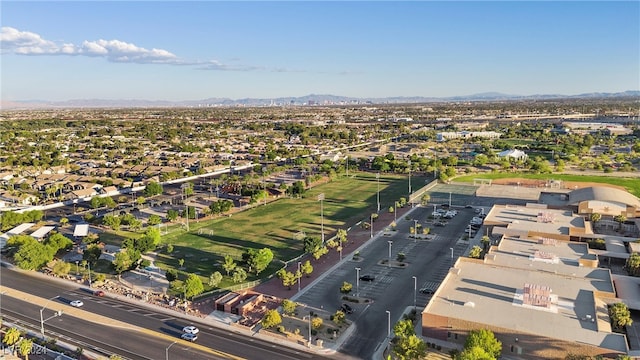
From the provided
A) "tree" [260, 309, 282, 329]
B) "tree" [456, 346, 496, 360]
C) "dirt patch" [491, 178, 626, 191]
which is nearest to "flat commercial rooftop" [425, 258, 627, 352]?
"tree" [456, 346, 496, 360]

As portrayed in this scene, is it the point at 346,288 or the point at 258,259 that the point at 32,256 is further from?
the point at 346,288

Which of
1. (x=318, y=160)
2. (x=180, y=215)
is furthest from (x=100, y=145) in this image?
(x=180, y=215)

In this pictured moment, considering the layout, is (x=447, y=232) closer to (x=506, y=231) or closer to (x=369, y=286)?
(x=506, y=231)

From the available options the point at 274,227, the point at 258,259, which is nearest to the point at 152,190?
the point at 274,227

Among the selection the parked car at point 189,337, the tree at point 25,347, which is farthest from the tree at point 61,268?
the parked car at point 189,337

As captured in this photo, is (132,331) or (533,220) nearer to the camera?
(132,331)

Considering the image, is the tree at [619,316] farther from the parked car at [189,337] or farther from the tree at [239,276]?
the parked car at [189,337]

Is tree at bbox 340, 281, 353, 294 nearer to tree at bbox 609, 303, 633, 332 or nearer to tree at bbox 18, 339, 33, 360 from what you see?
tree at bbox 609, 303, 633, 332
